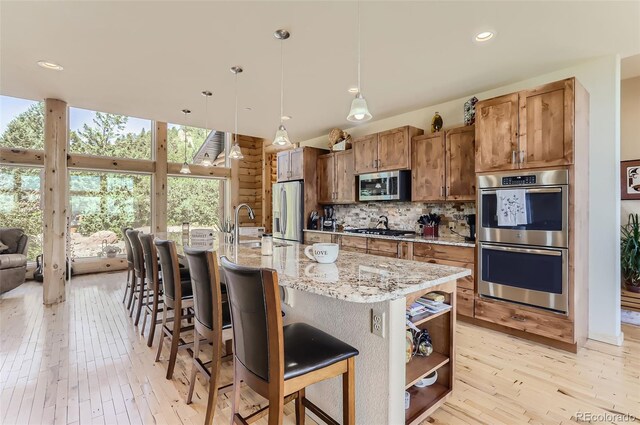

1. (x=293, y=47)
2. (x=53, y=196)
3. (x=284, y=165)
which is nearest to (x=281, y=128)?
(x=293, y=47)

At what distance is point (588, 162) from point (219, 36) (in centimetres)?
352

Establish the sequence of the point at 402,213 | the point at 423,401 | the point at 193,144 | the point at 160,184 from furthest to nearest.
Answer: the point at 193,144 < the point at 160,184 < the point at 402,213 < the point at 423,401

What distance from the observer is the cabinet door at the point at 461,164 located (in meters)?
3.51

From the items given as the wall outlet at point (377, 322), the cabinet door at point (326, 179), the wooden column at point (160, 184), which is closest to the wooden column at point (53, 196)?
the wooden column at point (160, 184)

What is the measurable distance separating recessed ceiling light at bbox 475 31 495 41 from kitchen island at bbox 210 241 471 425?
1.97m

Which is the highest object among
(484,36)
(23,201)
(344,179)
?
(484,36)

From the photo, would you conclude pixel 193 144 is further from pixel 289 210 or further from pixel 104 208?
pixel 289 210

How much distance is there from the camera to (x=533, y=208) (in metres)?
2.82

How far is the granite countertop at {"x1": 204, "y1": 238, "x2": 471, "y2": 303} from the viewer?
1.27 m

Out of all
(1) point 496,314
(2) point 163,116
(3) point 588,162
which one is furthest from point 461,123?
(2) point 163,116

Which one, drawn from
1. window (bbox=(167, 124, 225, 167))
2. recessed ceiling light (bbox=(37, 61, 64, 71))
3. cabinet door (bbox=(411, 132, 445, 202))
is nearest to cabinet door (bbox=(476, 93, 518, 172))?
cabinet door (bbox=(411, 132, 445, 202))

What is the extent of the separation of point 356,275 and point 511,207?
7.09ft

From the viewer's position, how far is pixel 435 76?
10.8ft

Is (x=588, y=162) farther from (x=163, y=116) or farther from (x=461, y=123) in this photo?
(x=163, y=116)
